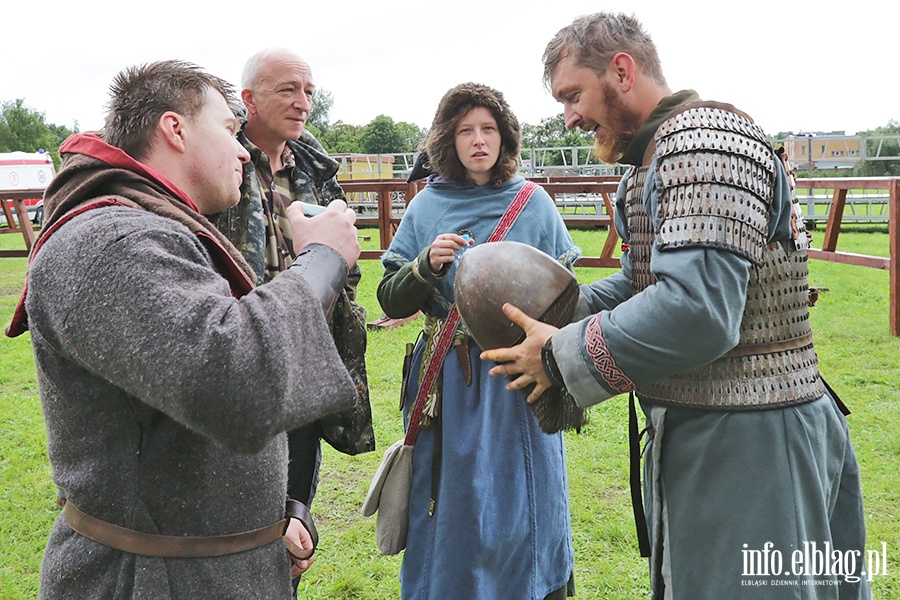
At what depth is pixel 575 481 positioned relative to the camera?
436 centimetres

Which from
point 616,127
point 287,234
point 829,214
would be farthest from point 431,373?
point 829,214

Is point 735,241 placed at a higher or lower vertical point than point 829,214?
higher

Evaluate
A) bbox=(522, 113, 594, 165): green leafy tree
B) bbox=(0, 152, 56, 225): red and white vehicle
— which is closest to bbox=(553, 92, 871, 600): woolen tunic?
bbox=(0, 152, 56, 225): red and white vehicle

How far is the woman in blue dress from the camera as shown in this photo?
9.04 feet

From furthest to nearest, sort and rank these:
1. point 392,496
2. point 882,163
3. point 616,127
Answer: point 882,163, point 392,496, point 616,127

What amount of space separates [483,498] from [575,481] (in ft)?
5.74

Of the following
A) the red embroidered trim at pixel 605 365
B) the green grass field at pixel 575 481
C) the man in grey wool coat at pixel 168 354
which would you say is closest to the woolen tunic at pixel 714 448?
the red embroidered trim at pixel 605 365

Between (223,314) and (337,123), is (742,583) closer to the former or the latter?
(223,314)

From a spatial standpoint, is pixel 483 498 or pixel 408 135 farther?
pixel 408 135

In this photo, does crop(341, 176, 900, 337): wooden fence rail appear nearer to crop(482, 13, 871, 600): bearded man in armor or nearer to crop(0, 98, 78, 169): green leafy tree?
crop(482, 13, 871, 600): bearded man in armor

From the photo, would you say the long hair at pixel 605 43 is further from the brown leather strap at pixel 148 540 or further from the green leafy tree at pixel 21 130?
the green leafy tree at pixel 21 130

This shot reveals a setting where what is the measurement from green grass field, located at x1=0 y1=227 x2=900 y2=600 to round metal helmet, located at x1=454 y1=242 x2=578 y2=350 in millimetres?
1807

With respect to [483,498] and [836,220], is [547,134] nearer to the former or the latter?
[836,220]
